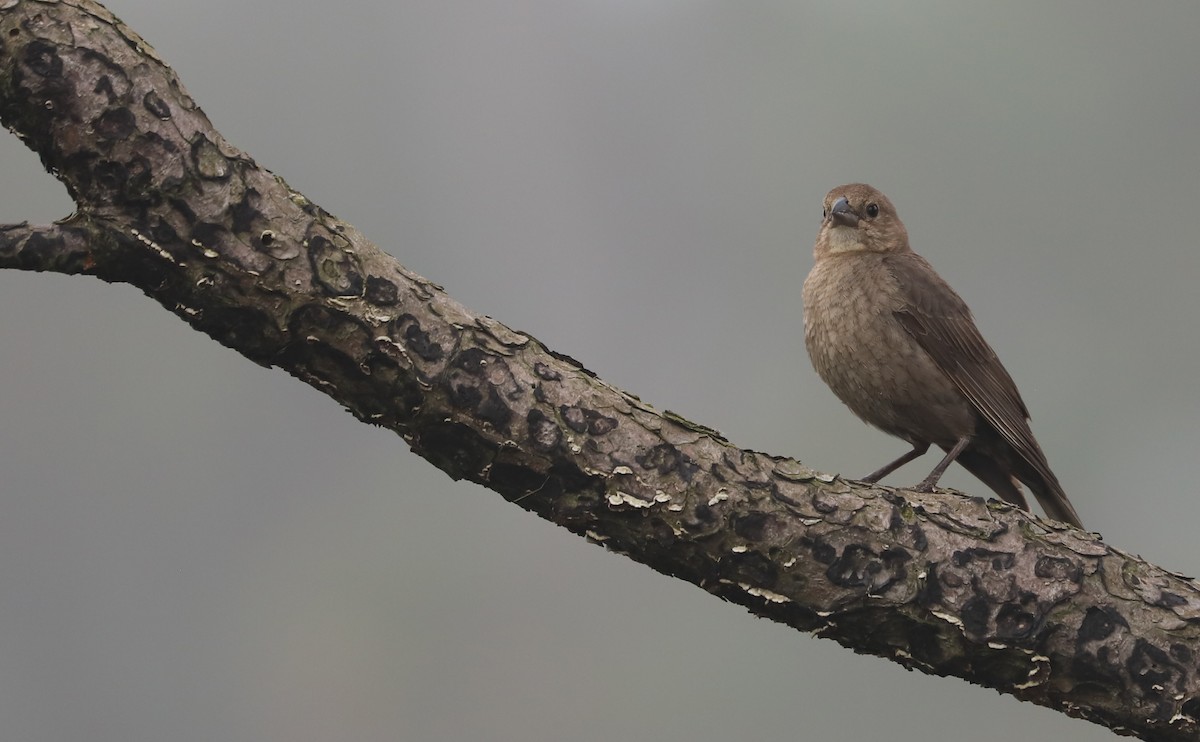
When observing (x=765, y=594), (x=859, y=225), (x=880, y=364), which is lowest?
(x=765, y=594)

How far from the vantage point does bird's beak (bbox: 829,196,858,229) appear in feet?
18.4

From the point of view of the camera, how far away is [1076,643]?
3588mm

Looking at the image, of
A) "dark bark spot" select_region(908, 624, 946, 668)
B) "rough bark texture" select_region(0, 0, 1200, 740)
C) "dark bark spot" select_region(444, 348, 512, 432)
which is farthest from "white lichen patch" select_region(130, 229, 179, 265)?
"dark bark spot" select_region(908, 624, 946, 668)

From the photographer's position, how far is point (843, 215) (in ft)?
18.4

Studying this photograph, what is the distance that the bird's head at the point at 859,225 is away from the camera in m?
5.61

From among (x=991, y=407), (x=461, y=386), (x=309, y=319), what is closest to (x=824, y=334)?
(x=991, y=407)

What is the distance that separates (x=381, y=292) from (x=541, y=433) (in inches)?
22.7

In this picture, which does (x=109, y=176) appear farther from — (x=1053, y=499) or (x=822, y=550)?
(x=1053, y=499)

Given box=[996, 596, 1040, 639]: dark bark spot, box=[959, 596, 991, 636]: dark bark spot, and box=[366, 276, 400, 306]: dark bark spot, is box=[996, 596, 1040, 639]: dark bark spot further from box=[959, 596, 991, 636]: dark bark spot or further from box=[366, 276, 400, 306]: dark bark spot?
box=[366, 276, 400, 306]: dark bark spot

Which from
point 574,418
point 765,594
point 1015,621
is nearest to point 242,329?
point 574,418

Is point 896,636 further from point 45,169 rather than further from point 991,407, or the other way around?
point 45,169

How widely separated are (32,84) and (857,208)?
368 cm

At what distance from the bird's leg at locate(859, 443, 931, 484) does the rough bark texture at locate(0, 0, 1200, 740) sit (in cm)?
122

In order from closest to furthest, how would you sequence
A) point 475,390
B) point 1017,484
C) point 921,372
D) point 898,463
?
1. point 475,390
2. point 921,372
3. point 898,463
4. point 1017,484
